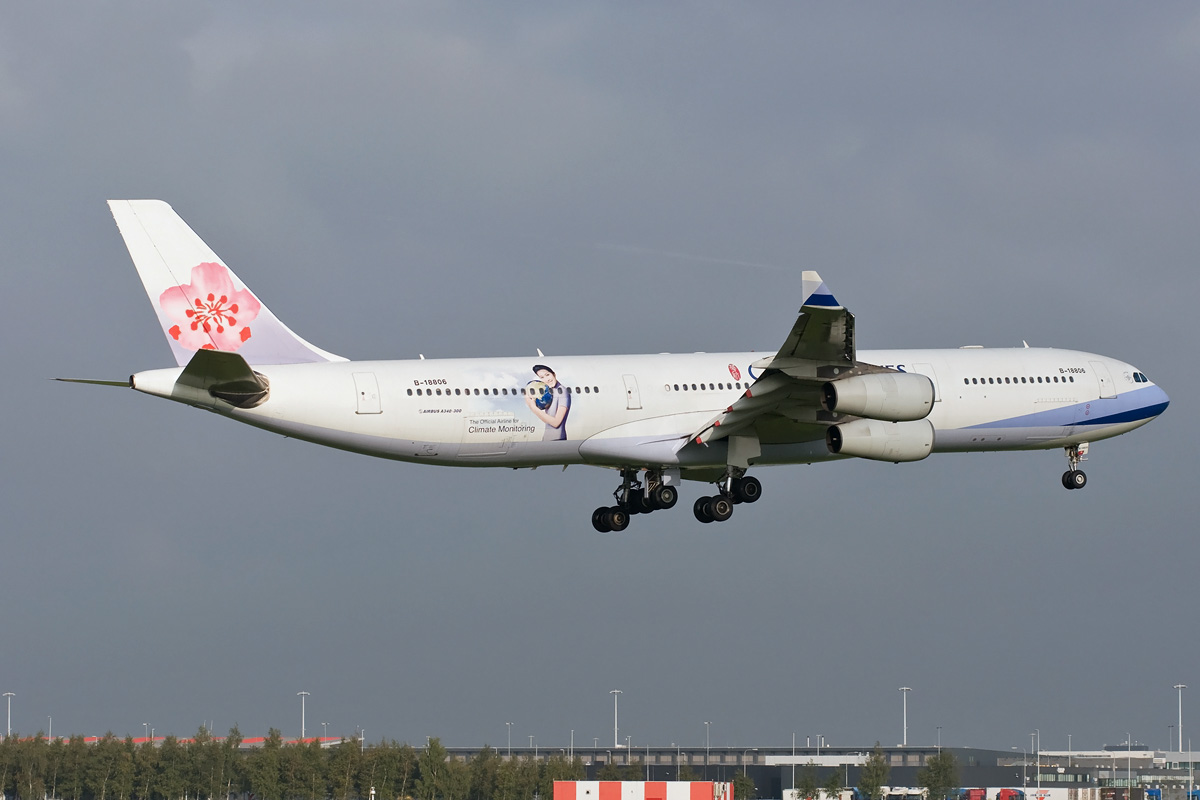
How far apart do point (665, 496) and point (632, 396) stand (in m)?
4.59

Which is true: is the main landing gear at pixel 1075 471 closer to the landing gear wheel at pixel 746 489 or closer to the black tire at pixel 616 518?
the landing gear wheel at pixel 746 489

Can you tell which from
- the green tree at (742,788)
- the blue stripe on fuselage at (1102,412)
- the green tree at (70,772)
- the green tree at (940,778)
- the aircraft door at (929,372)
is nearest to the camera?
the aircraft door at (929,372)

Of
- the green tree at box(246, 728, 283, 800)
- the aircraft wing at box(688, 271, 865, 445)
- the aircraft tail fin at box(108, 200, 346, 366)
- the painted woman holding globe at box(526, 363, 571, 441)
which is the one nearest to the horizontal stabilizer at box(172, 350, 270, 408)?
the aircraft tail fin at box(108, 200, 346, 366)

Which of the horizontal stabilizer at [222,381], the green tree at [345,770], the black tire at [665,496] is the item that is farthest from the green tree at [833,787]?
the horizontal stabilizer at [222,381]

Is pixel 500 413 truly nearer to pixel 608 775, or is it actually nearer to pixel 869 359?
pixel 869 359

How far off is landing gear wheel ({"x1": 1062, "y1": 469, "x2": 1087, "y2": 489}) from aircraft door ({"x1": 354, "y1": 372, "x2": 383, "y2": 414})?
24.9 m

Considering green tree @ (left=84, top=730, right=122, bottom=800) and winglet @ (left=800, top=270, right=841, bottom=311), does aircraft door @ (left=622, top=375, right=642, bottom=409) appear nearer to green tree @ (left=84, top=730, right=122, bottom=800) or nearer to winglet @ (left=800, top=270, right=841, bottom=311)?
winglet @ (left=800, top=270, right=841, bottom=311)

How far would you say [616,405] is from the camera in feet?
159

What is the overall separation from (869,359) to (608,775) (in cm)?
4700

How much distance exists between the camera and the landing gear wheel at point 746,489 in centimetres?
5032

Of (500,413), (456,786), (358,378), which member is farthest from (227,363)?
(456,786)

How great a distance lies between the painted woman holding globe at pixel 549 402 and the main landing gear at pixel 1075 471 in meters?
18.9

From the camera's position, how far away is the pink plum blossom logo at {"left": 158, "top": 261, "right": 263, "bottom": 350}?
4634cm

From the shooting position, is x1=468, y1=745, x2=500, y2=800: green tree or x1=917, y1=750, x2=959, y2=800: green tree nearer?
x1=917, y1=750, x2=959, y2=800: green tree
